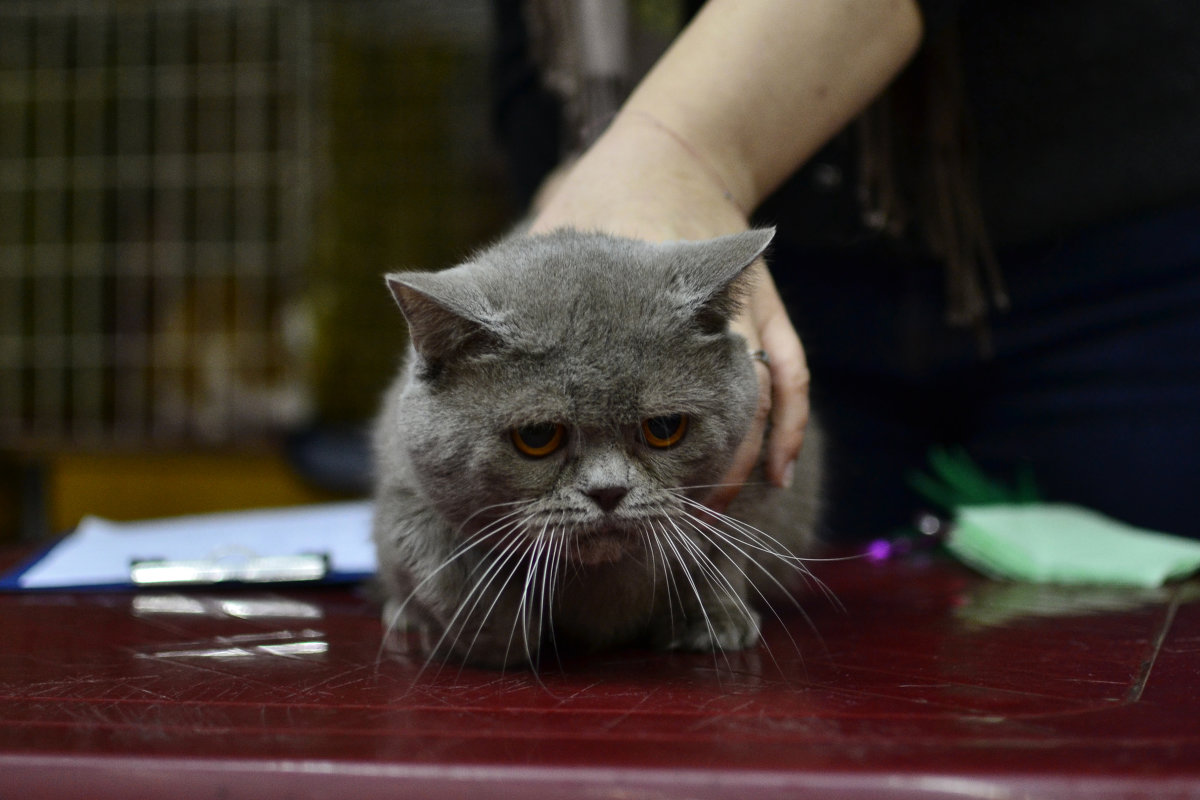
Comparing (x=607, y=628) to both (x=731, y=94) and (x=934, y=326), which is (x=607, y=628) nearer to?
(x=731, y=94)

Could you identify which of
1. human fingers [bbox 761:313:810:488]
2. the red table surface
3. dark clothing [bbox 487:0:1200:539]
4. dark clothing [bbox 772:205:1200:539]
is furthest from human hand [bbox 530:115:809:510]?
dark clothing [bbox 772:205:1200:539]

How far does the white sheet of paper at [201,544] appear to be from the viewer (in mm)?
1284

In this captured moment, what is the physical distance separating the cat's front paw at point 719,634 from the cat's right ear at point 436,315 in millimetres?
343

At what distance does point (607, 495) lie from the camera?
0.77 m

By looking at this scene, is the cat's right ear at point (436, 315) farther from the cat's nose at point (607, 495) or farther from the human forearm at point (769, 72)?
the human forearm at point (769, 72)

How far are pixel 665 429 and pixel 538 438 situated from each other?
0.11 m

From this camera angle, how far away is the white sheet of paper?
1284 mm

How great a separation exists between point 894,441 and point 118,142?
105 inches

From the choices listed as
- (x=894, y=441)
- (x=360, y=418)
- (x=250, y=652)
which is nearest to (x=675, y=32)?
(x=894, y=441)

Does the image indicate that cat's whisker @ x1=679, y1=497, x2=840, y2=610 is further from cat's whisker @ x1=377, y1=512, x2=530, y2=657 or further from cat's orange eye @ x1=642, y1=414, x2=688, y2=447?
cat's whisker @ x1=377, y1=512, x2=530, y2=657

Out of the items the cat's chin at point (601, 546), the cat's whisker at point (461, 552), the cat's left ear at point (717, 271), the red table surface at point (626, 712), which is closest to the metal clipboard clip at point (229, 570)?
the red table surface at point (626, 712)

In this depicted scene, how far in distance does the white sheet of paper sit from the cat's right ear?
1.45ft

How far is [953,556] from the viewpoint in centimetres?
148

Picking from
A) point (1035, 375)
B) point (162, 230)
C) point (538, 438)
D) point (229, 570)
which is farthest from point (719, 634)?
point (162, 230)
